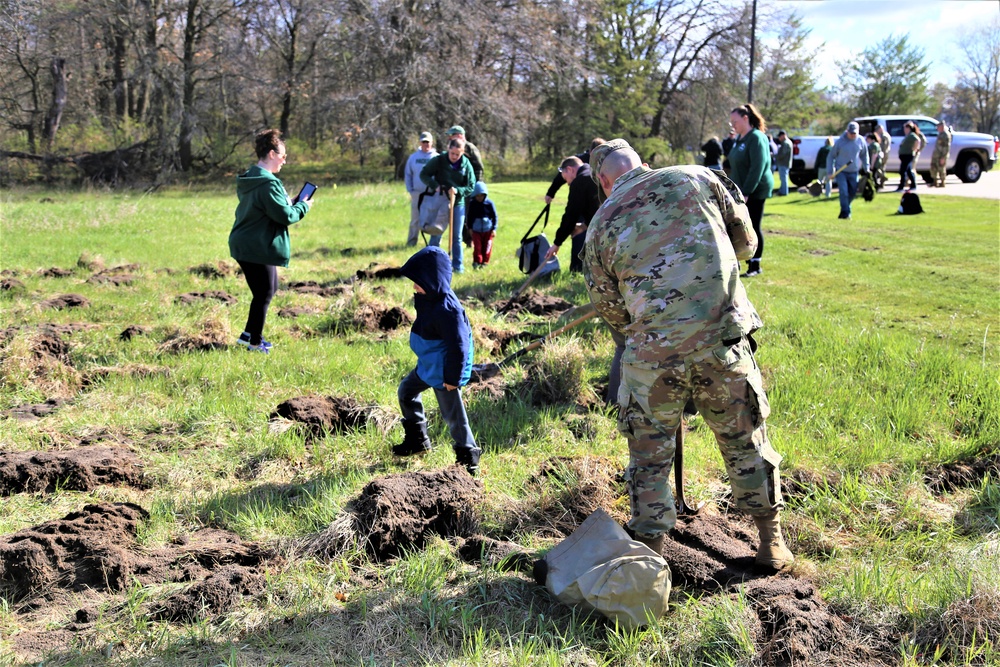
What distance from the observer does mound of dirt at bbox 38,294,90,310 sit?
890 centimetres

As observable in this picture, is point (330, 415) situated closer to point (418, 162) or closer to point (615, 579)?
point (615, 579)

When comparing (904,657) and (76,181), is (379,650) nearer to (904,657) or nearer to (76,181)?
(904,657)

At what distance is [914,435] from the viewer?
536 cm

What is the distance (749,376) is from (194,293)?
8134mm

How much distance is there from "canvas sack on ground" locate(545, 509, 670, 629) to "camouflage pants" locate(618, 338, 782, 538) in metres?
0.23

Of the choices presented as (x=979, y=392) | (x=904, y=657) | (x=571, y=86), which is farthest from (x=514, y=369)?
(x=571, y=86)

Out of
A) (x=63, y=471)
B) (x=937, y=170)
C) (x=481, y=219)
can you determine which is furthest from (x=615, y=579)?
(x=937, y=170)

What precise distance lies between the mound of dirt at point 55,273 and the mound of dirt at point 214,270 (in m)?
1.64

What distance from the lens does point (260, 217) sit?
7430mm

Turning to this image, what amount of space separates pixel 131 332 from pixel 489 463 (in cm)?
468

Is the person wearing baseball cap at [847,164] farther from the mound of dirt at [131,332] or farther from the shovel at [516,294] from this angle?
the mound of dirt at [131,332]

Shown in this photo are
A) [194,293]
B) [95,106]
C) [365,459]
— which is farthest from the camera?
[95,106]

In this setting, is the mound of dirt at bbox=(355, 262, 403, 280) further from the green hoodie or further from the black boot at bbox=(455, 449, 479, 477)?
the black boot at bbox=(455, 449, 479, 477)

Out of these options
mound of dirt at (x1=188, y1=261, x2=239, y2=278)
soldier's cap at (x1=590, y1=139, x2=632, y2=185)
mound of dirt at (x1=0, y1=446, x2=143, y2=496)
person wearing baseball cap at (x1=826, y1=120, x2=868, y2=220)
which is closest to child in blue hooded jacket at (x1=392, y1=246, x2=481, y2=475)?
soldier's cap at (x1=590, y1=139, x2=632, y2=185)
